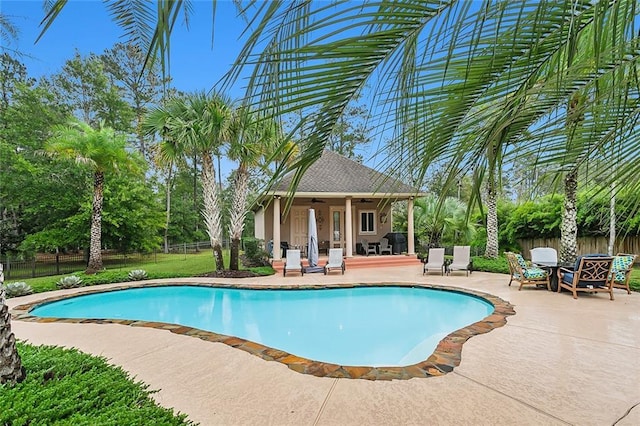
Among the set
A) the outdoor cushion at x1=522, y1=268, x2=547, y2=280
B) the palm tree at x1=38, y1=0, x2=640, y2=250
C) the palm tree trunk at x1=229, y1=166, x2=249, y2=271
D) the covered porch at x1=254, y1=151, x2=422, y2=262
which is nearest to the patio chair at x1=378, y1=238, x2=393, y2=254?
the covered porch at x1=254, y1=151, x2=422, y2=262

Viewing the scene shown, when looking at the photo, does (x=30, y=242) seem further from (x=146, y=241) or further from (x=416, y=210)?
(x=416, y=210)

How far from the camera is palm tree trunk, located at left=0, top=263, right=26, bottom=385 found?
2.94m

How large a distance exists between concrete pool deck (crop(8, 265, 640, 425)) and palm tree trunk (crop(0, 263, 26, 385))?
1.30 metres

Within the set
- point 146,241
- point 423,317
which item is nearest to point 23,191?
point 146,241

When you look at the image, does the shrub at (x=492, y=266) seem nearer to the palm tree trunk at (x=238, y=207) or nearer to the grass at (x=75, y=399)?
the palm tree trunk at (x=238, y=207)

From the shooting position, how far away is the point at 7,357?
2971 mm

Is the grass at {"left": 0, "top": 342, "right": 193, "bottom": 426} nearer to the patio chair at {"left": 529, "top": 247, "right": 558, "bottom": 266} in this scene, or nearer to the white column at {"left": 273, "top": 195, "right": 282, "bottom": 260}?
the white column at {"left": 273, "top": 195, "right": 282, "bottom": 260}

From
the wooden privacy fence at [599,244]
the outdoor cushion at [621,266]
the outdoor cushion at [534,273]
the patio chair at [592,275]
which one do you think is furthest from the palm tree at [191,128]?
the wooden privacy fence at [599,244]

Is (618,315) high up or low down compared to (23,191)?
down

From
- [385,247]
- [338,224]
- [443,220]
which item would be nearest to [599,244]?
[443,220]

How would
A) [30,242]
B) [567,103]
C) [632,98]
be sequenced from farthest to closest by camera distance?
[30,242] < [567,103] < [632,98]

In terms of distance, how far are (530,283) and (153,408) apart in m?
10.1

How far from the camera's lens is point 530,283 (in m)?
9.52

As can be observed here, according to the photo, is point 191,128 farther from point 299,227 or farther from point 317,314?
point 299,227
